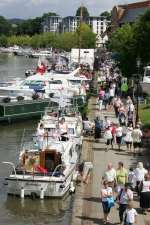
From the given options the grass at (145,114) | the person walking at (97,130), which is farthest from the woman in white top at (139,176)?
the grass at (145,114)

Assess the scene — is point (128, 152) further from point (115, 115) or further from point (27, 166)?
point (115, 115)

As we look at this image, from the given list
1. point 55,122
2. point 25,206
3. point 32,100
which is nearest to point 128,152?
point 55,122

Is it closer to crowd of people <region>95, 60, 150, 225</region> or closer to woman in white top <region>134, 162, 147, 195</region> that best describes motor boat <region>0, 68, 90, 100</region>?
crowd of people <region>95, 60, 150, 225</region>

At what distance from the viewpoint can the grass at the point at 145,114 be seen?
141 feet

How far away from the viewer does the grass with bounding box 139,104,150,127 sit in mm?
43084

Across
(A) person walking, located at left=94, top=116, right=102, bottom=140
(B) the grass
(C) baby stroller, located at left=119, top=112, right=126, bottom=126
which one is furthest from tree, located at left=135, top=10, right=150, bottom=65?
(A) person walking, located at left=94, top=116, right=102, bottom=140

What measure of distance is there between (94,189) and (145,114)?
20.4 metres

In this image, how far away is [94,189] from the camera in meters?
27.1

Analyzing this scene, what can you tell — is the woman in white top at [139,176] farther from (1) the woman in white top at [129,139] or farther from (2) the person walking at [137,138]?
(1) the woman in white top at [129,139]

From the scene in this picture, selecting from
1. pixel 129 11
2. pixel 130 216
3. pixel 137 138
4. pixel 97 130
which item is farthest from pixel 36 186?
pixel 129 11

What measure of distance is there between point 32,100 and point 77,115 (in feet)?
42.1

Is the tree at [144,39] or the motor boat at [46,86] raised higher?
the tree at [144,39]

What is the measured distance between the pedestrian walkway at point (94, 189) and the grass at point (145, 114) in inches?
214

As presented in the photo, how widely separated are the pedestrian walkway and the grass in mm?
5448
